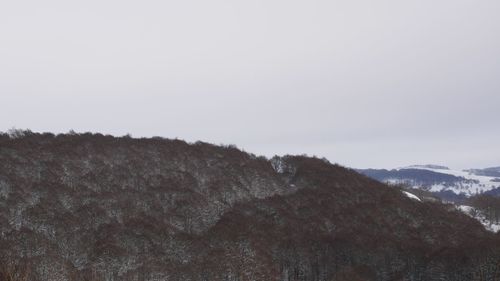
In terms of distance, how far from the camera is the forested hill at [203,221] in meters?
50.5

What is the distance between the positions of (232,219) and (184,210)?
7.01m

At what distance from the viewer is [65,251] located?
49.3 m

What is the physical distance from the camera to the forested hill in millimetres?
50531

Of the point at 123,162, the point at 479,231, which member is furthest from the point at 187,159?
the point at 479,231

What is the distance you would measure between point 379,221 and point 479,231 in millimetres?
17748

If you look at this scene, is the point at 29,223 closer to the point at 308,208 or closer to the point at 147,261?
the point at 147,261

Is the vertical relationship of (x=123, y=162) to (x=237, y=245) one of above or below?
above

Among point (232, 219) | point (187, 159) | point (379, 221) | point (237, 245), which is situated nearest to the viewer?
point (237, 245)

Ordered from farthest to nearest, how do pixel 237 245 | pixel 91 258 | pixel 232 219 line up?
1. pixel 232 219
2. pixel 237 245
3. pixel 91 258

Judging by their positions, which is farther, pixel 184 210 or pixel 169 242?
pixel 184 210

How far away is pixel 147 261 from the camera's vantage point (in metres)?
51.2

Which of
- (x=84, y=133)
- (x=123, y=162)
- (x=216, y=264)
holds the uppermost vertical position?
(x=84, y=133)

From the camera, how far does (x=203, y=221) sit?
6419 cm

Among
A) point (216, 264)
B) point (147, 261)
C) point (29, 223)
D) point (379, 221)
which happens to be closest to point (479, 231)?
point (379, 221)
